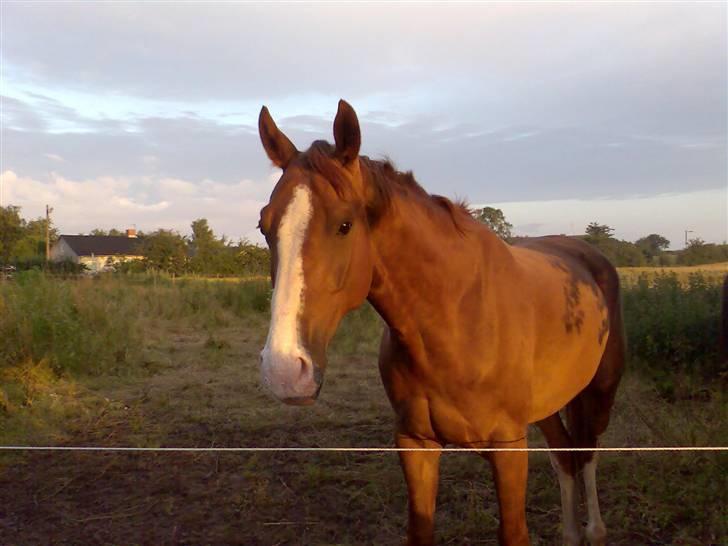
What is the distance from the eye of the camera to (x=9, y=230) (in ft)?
135

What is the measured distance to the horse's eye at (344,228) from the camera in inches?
73.8

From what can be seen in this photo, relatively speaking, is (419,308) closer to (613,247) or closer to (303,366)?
(303,366)

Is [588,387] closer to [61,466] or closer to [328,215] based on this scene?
[328,215]

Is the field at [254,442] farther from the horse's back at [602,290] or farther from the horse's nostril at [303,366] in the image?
the horse's nostril at [303,366]

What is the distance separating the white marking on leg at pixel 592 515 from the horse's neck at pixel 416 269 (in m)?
1.99

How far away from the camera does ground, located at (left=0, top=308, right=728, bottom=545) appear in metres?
3.73

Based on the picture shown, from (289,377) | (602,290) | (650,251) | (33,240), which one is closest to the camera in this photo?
(289,377)

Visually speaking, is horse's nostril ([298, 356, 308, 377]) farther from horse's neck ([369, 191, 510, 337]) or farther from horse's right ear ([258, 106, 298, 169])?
horse's right ear ([258, 106, 298, 169])

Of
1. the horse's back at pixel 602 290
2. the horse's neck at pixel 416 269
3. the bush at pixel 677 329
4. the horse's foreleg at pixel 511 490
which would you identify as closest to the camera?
the horse's neck at pixel 416 269

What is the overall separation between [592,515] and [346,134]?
2.91m

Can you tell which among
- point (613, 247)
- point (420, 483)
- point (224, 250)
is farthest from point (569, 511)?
point (224, 250)

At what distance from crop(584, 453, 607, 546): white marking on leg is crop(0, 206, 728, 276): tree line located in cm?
162

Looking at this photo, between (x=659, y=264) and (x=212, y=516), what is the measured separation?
457 inches

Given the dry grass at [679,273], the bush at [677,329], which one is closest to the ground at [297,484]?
the bush at [677,329]
